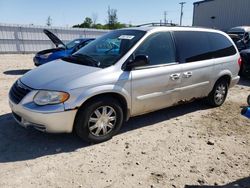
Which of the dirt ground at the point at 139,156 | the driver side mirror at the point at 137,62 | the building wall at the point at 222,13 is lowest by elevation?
the dirt ground at the point at 139,156

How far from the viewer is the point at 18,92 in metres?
3.80

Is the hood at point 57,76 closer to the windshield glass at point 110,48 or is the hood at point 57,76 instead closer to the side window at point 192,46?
the windshield glass at point 110,48

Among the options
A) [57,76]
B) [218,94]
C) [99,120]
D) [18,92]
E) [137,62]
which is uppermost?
[137,62]

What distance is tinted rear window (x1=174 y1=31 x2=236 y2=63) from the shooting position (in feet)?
15.5

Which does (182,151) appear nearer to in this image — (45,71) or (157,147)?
(157,147)

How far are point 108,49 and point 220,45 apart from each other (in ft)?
8.51

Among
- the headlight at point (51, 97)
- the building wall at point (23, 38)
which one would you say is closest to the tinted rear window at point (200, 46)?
the headlight at point (51, 97)

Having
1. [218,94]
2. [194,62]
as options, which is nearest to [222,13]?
[218,94]

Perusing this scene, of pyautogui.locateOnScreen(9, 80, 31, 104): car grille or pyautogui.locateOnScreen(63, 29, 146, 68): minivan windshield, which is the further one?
pyautogui.locateOnScreen(63, 29, 146, 68): minivan windshield

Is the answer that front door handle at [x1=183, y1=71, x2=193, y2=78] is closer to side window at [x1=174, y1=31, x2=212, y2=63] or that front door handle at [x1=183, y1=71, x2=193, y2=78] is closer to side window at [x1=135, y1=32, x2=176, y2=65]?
side window at [x1=174, y1=31, x2=212, y2=63]

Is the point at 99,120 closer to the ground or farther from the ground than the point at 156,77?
closer to the ground

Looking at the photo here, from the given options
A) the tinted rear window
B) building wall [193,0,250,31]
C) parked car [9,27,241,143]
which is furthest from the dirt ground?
building wall [193,0,250,31]

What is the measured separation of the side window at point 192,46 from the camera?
470cm

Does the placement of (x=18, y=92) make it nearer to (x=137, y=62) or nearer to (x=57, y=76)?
(x=57, y=76)
